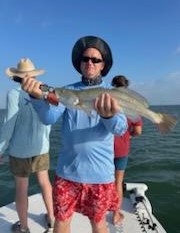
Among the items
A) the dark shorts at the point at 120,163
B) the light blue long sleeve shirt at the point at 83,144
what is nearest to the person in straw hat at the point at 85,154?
the light blue long sleeve shirt at the point at 83,144

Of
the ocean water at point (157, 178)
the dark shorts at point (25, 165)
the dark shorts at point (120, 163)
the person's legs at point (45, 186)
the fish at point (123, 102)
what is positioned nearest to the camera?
the fish at point (123, 102)

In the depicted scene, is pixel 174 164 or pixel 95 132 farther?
pixel 174 164

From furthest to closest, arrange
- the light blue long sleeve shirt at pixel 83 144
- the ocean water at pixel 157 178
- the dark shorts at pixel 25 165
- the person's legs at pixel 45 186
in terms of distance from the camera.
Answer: the ocean water at pixel 157 178 < the person's legs at pixel 45 186 < the dark shorts at pixel 25 165 < the light blue long sleeve shirt at pixel 83 144

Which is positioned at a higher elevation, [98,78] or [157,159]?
[98,78]

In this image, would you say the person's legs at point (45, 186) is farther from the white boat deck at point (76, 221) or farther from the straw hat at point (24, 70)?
the straw hat at point (24, 70)

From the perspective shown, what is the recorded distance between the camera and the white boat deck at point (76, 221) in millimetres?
5605

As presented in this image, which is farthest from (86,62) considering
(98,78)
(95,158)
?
(95,158)

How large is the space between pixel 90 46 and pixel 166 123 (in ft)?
3.57

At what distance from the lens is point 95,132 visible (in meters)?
3.91

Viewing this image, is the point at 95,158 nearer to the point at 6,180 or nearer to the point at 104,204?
the point at 104,204

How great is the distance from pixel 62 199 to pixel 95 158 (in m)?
0.52

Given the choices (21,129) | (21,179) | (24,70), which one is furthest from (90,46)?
(21,179)

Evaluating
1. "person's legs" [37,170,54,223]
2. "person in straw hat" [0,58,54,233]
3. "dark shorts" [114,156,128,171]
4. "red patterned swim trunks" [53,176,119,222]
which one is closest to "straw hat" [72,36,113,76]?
"person in straw hat" [0,58,54,233]

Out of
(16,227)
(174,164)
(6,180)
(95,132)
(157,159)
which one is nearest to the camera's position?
(95,132)
